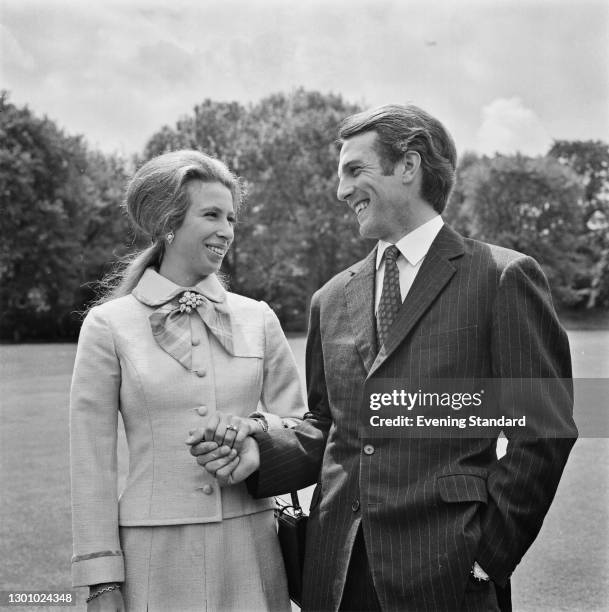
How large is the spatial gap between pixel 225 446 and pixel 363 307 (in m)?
0.73

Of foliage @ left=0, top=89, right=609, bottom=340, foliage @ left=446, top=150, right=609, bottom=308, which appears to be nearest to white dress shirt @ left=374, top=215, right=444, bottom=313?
foliage @ left=0, top=89, right=609, bottom=340

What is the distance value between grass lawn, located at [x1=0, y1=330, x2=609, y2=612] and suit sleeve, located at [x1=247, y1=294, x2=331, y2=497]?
5.15ft

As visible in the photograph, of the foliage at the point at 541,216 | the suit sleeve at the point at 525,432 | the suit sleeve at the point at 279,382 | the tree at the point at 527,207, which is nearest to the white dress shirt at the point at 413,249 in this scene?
the suit sleeve at the point at 525,432

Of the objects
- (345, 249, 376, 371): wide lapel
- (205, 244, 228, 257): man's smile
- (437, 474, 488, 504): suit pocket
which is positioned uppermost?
(205, 244, 228, 257): man's smile

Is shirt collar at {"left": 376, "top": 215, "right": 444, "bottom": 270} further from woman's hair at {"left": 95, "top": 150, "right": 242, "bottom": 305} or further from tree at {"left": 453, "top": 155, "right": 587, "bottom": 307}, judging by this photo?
tree at {"left": 453, "top": 155, "right": 587, "bottom": 307}

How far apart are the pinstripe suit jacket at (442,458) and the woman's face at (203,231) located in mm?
612

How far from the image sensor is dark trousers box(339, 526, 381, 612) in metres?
2.69

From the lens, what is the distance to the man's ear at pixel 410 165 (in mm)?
2848

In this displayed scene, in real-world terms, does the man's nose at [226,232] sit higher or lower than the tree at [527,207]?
lower

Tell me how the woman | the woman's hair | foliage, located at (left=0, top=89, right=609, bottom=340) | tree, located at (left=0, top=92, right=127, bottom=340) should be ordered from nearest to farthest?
the woman → the woman's hair → tree, located at (left=0, top=92, right=127, bottom=340) → foliage, located at (left=0, top=89, right=609, bottom=340)

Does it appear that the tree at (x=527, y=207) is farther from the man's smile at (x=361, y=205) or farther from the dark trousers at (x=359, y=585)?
the dark trousers at (x=359, y=585)

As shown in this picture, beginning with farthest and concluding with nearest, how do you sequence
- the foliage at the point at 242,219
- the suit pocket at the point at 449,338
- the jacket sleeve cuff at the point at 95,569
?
the foliage at the point at 242,219 → the jacket sleeve cuff at the point at 95,569 → the suit pocket at the point at 449,338

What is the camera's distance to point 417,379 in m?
2.66

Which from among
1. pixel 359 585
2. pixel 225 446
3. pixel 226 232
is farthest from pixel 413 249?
pixel 359 585
